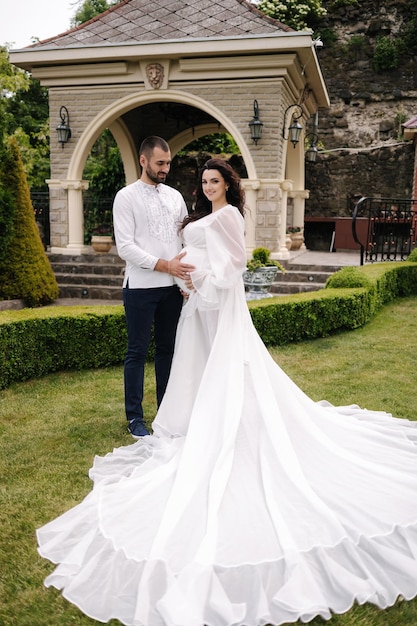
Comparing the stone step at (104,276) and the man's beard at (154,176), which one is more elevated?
the man's beard at (154,176)

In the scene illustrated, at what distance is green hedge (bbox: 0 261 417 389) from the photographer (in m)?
5.89

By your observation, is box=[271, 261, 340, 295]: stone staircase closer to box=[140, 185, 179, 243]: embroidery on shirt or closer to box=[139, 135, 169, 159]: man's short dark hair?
box=[140, 185, 179, 243]: embroidery on shirt

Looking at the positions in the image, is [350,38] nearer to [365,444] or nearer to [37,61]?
[37,61]

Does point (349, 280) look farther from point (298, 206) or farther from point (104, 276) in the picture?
point (298, 206)

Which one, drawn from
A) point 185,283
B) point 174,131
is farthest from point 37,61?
point 185,283

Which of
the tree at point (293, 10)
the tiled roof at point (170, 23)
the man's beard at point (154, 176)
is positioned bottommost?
the man's beard at point (154, 176)

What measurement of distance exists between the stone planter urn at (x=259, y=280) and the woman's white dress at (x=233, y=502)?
458 cm

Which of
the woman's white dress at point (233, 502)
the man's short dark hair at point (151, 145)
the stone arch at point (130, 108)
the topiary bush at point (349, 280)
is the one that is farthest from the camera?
the stone arch at point (130, 108)

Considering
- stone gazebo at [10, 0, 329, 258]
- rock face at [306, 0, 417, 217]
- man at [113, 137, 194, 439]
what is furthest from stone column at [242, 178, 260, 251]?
rock face at [306, 0, 417, 217]

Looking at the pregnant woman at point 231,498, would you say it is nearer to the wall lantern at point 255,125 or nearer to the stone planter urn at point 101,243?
the wall lantern at point 255,125

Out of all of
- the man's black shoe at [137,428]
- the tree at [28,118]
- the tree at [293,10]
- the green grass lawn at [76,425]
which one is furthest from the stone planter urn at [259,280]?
the tree at [293,10]

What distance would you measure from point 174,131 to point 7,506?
13.7 m

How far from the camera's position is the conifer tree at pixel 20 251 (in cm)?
963

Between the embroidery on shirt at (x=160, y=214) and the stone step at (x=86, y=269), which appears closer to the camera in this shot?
the embroidery on shirt at (x=160, y=214)
